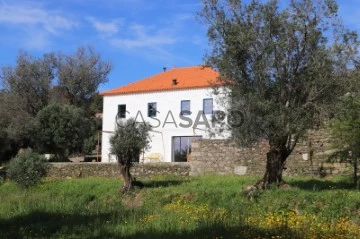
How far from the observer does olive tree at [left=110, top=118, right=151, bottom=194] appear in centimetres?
1781

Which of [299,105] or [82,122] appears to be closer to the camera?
[299,105]

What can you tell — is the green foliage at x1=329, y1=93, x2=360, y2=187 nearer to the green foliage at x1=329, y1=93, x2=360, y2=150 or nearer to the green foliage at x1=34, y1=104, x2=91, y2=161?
the green foliage at x1=329, y1=93, x2=360, y2=150

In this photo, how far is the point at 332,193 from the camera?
13.3 m

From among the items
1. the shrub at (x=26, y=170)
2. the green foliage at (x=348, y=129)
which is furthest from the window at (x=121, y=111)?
the green foliage at (x=348, y=129)

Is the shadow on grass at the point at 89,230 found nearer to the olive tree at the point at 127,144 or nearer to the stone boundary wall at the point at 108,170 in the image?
the olive tree at the point at 127,144

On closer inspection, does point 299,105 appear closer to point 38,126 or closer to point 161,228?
point 161,228

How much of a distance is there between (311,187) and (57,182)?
12568mm

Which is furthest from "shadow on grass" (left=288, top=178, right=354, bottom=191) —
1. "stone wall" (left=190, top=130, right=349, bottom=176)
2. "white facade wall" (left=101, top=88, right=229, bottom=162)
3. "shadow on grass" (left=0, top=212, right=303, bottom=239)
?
"white facade wall" (left=101, top=88, right=229, bottom=162)

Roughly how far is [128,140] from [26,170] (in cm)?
589

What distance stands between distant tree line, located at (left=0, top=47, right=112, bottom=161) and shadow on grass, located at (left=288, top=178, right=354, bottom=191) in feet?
74.0

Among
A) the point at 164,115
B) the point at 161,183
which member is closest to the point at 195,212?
the point at 161,183

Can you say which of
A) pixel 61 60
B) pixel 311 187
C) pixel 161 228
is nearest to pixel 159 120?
pixel 61 60

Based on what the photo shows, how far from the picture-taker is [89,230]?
10047mm

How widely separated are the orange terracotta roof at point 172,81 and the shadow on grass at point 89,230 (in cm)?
2486
